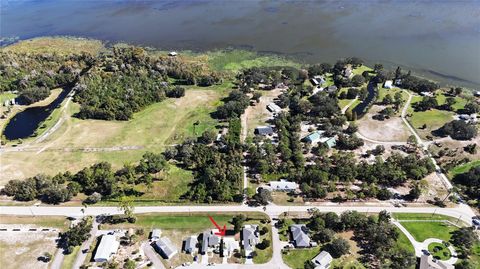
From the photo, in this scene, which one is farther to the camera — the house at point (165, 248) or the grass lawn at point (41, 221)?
the grass lawn at point (41, 221)

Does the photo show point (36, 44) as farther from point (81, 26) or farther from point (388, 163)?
point (388, 163)

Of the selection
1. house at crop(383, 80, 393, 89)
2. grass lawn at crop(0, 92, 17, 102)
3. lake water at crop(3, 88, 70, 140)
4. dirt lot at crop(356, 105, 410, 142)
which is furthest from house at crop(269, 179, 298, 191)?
grass lawn at crop(0, 92, 17, 102)

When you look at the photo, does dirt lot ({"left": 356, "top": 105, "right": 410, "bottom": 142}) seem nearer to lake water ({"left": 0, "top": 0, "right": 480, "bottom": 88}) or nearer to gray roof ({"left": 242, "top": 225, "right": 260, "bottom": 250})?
lake water ({"left": 0, "top": 0, "right": 480, "bottom": 88})

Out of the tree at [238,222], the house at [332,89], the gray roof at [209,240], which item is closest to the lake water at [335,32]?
the house at [332,89]

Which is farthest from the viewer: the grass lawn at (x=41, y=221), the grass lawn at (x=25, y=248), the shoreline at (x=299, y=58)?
the shoreline at (x=299, y=58)

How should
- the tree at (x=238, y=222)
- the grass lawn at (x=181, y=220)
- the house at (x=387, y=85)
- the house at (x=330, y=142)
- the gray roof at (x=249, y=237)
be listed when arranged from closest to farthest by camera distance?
the gray roof at (x=249, y=237), the tree at (x=238, y=222), the grass lawn at (x=181, y=220), the house at (x=330, y=142), the house at (x=387, y=85)

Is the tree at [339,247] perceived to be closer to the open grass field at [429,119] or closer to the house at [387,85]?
the open grass field at [429,119]

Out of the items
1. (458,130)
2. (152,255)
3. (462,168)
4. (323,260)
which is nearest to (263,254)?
(323,260)

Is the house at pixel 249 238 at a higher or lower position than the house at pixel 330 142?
lower
